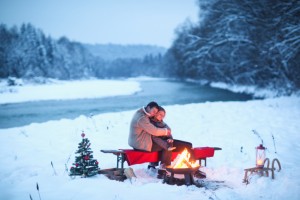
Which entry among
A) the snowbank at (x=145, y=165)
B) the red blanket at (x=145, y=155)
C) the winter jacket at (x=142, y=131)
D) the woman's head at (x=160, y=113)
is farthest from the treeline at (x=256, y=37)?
the winter jacket at (x=142, y=131)

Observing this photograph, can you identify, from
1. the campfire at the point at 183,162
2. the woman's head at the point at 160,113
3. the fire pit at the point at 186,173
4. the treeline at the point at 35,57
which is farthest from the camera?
the treeline at the point at 35,57

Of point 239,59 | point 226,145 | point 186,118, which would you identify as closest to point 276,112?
point 186,118

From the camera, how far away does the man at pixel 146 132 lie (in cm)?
655

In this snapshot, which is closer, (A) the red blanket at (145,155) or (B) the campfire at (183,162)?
(B) the campfire at (183,162)

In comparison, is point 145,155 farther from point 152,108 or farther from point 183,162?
point 152,108

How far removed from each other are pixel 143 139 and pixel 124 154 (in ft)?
1.76

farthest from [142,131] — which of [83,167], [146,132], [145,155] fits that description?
[83,167]

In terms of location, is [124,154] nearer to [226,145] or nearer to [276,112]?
[226,145]

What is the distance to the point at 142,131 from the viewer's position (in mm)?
6766

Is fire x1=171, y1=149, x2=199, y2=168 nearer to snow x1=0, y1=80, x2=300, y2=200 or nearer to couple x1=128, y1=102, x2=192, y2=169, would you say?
A: couple x1=128, y1=102, x2=192, y2=169

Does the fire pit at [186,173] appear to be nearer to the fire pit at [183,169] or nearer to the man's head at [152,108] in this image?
the fire pit at [183,169]

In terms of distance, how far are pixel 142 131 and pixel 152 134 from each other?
0.95ft

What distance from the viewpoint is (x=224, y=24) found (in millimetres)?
29703

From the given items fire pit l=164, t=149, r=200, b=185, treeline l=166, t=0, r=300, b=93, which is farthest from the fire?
treeline l=166, t=0, r=300, b=93
